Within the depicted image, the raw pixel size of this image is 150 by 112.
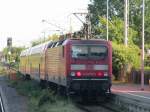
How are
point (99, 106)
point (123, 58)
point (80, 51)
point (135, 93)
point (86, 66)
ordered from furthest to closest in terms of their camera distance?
point (123, 58)
point (135, 93)
point (80, 51)
point (86, 66)
point (99, 106)

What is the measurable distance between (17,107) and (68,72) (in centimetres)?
337

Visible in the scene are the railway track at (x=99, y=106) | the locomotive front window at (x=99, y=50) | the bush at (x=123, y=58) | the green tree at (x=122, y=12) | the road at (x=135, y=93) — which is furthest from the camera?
the green tree at (x=122, y=12)

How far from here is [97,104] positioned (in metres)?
27.3

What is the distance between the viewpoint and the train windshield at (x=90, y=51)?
26609mm

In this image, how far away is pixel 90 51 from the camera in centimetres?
2670

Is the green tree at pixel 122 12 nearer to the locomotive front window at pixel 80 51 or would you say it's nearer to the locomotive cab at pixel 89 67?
the locomotive cab at pixel 89 67

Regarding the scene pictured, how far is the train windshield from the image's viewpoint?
87.3 ft

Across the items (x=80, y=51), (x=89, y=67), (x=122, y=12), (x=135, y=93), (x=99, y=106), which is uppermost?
(x=122, y=12)

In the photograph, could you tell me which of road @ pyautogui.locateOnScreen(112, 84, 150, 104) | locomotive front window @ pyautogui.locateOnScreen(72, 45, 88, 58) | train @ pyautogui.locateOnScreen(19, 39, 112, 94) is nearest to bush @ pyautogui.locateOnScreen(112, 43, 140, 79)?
road @ pyautogui.locateOnScreen(112, 84, 150, 104)

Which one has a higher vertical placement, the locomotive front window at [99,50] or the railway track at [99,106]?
the locomotive front window at [99,50]

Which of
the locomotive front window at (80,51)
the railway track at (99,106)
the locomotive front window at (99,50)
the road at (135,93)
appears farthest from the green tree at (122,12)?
the locomotive front window at (80,51)

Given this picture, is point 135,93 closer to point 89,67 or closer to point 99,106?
point 99,106

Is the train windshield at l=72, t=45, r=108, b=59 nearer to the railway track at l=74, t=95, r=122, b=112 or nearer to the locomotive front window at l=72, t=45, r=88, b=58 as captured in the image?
the locomotive front window at l=72, t=45, r=88, b=58

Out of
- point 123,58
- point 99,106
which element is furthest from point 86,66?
point 123,58
